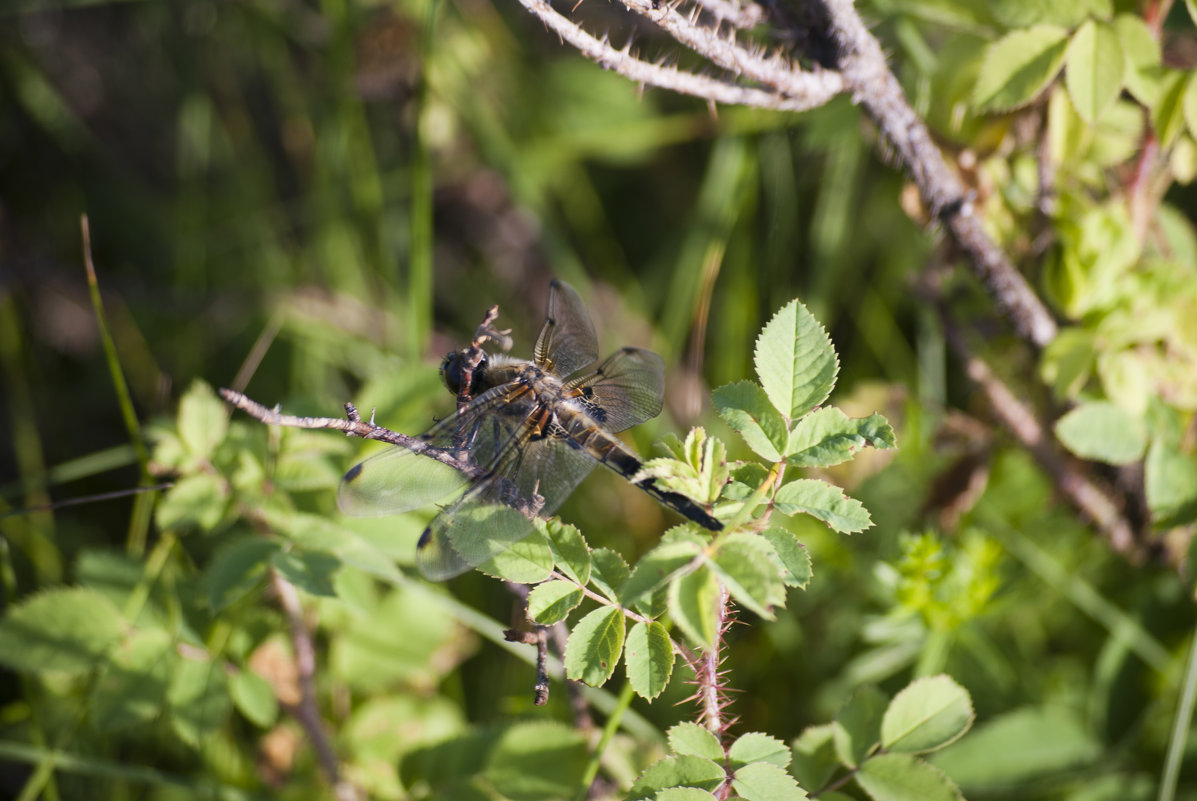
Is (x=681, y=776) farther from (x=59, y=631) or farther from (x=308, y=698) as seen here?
(x=59, y=631)

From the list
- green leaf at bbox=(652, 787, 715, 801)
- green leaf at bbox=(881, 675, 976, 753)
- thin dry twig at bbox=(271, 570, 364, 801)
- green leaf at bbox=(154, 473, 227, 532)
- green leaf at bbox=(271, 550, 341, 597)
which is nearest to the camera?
green leaf at bbox=(652, 787, 715, 801)

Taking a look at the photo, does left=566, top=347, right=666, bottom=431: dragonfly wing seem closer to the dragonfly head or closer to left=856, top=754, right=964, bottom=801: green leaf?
the dragonfly head

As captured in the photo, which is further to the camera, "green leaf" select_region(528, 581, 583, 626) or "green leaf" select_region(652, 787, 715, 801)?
"green leaf" select_region(528, 581, 583, 626)

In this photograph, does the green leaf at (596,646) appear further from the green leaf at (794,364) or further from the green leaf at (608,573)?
the green leaf at (794,364)

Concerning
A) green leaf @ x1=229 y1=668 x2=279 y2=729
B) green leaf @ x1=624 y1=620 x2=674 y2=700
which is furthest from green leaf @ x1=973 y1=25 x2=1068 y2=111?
green leaf @ x1=229 y1=668 x2=279 y2=729

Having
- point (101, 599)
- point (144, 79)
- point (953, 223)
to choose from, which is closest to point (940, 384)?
point (953, 223)

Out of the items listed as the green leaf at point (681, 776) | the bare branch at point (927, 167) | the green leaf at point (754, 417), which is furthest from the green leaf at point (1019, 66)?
the green leaf at point (681, 776)

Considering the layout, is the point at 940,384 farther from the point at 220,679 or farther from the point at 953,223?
the point at 220,679
